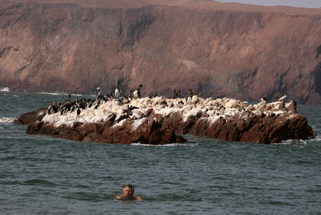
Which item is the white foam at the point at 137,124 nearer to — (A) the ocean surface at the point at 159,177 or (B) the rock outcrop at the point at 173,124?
(B) the rock outcrop at the point at 173,124

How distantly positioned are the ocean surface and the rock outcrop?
4.16 feet

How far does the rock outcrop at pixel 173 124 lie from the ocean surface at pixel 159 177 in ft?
4.16

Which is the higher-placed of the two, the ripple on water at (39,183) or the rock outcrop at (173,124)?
the rock outcrop at (173,124)

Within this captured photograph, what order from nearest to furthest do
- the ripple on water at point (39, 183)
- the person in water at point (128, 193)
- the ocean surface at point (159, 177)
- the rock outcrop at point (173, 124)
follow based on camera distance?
the ocean surface at point (159, 177) → the person in water at point (128, 193) → the ripple on water at point (39, 183) → the rock outcrop at point (173, 124)

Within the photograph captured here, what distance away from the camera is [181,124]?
39.2m

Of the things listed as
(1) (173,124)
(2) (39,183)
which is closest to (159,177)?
(2) (39,183)

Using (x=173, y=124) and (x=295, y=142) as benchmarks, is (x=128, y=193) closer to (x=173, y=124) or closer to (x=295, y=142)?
(x=295, y=142)

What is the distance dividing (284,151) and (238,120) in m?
Answer: 5.92

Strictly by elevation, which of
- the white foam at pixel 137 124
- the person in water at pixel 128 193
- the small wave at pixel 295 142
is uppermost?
the white foam at pixel 137 124

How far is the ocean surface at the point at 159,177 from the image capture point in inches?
621

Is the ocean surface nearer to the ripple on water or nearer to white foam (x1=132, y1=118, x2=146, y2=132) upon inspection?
the ripple on water

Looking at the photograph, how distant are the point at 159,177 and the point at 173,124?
19.6 meters

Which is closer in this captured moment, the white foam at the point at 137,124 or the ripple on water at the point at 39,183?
the ripple on water at the point at 39,183

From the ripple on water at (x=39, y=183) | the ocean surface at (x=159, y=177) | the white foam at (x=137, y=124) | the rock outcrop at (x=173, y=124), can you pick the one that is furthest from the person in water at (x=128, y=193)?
the white foam at (x=137, y=124)
